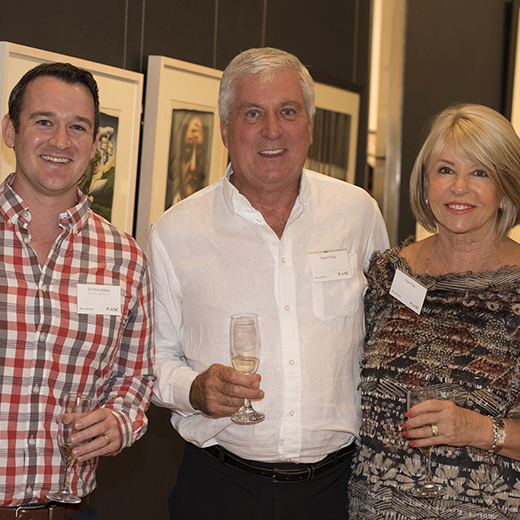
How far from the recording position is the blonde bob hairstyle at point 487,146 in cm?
253

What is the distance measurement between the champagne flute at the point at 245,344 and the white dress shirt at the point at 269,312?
243 mm

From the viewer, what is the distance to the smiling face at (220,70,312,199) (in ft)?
8.70

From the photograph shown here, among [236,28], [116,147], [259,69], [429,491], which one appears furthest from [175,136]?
[429,491]

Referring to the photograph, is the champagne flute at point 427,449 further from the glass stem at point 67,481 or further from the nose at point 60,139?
the nose at point 60,139

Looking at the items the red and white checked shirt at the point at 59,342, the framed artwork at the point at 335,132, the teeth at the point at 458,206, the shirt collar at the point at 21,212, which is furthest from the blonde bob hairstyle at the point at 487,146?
the framed artwork at the point at 335,132

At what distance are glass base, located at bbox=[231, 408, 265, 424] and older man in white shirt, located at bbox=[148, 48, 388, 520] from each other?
0.20 feet

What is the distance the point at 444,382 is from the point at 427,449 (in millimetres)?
240

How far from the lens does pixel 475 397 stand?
7.70 feet

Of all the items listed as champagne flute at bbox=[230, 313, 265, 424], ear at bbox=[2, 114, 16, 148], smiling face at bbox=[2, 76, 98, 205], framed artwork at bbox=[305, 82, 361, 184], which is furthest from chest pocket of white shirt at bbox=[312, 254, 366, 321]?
framed artwork at bbox=[305, 82, 361, 184]

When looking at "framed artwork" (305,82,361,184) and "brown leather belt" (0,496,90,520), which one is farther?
"framed artwork" (305,82,361,184)

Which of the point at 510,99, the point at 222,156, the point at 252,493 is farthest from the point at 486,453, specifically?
the point at 510,99

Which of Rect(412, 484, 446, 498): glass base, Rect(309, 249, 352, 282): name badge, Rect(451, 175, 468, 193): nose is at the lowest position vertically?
Rect(412, 484, 446, 498): glass base

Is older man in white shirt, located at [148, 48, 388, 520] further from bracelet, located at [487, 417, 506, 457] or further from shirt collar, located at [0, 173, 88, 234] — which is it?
bracelet, located at [487, 417, 506, 457]

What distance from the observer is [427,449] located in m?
2.30
